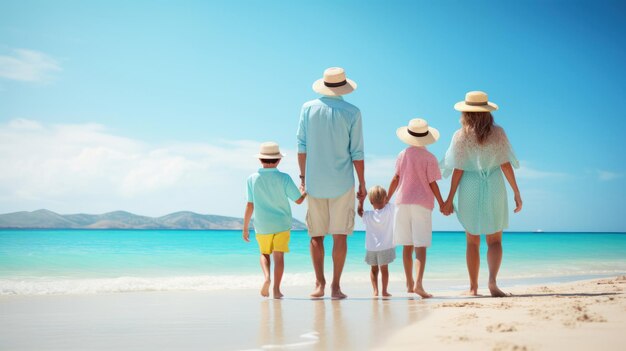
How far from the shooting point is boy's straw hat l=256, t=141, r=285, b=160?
20.8 feet

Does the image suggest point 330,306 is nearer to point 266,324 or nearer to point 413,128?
point 266,324

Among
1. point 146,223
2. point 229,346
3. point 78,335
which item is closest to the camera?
point 229,346

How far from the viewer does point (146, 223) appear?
78.6 metres

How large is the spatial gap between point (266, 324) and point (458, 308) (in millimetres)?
1562

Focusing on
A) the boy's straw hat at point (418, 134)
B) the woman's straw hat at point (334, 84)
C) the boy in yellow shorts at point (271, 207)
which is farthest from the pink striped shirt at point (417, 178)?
the boy in yellow shorts at point (271, 207)

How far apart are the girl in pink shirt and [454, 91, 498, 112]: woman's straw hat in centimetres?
55

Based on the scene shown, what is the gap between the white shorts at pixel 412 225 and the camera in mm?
6156

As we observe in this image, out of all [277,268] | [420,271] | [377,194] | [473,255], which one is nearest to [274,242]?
[277,268]

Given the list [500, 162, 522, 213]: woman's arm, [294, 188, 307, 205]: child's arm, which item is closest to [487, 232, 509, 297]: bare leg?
[500, 162, 522, 213]: woman's arm

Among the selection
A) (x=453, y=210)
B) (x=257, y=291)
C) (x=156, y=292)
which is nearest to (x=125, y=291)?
(x=156, y=292)

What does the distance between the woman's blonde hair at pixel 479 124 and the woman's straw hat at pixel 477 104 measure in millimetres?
64

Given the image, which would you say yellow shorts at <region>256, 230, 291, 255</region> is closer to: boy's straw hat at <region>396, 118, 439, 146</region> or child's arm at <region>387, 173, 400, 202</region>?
child's arm at <region>387, 173, 400, 202</region>

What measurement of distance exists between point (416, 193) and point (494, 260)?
1017mm

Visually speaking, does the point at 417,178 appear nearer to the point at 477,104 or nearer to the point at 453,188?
the point at 453,188
